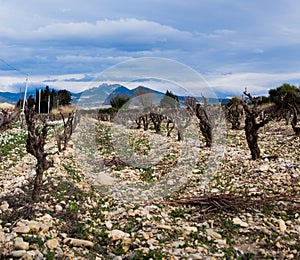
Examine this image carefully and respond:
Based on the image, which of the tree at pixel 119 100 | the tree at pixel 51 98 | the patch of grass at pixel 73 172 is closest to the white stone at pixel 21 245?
the patch of grass at pixel 73 172

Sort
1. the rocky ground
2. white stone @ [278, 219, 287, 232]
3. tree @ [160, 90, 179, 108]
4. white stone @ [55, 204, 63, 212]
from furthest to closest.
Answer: tree @ [160, 90, 179, 108] < white stone @ [55, 204, 63, 212] < white stone @ [278, 219, 287, 232] < the rocky ground

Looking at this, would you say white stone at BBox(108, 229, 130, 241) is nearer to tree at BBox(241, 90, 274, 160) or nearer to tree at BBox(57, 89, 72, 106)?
tree at BBox(241, 90, 274, 160)

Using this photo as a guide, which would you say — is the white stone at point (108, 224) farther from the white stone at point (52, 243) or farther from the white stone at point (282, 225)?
the white stone at point (282, 225)

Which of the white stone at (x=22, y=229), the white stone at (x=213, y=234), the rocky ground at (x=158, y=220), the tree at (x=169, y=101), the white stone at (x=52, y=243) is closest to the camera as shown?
the white stone at (x=52, y=243)

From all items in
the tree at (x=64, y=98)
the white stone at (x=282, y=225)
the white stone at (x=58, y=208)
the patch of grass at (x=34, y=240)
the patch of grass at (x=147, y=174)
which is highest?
the tree at (x=64, y=98)

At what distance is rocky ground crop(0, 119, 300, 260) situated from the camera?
20.3ft

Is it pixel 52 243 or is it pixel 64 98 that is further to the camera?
pixel 64 98

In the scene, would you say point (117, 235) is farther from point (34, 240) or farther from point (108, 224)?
point (34, 240)

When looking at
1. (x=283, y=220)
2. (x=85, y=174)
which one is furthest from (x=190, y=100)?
(x=283, y=220)

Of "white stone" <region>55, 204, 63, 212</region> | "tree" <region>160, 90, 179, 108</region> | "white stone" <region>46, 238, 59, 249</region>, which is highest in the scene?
"tree" <region>160, 90, 179, 108</region>

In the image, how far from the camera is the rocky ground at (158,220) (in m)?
6.18

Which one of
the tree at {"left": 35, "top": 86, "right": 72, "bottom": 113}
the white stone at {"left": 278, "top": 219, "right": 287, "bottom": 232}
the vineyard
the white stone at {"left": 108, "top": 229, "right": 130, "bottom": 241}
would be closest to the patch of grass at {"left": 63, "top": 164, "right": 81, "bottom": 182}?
the vineyard

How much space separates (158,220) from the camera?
7.39m

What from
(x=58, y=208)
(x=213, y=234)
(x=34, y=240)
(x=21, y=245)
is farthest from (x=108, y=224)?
(x=213, y=234)
